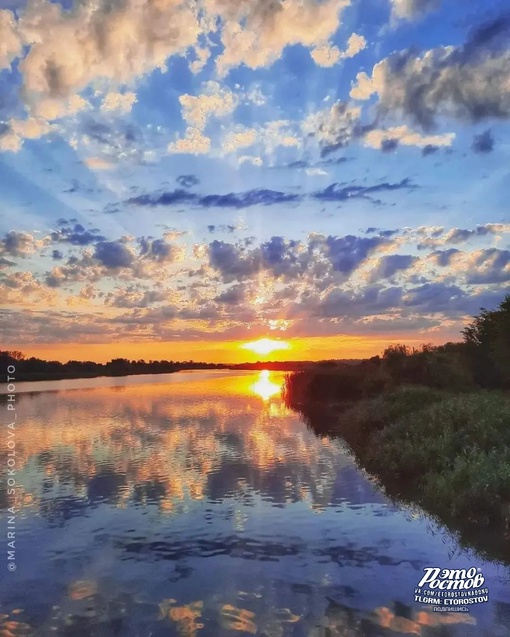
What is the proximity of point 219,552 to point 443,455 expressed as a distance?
1110 cm

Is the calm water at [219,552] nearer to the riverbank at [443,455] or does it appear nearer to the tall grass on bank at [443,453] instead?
the riverbank at [443,455]

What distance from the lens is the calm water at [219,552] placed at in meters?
11.2

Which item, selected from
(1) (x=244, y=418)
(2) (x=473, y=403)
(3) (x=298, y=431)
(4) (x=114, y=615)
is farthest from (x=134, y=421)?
(4) (x=114, y=615)

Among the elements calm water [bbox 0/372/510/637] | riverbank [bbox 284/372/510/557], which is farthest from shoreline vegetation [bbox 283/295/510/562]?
calm water [bbox 0/372/510/637]

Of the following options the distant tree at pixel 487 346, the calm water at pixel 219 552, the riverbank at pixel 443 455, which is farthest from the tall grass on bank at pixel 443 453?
the distant tree at pixel 487 346

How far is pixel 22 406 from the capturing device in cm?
6594

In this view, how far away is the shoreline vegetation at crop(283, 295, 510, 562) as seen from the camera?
55.6ft

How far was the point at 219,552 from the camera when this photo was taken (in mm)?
15367

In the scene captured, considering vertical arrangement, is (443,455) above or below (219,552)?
above

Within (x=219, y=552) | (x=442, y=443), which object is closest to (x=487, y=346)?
(x=442, y=443)

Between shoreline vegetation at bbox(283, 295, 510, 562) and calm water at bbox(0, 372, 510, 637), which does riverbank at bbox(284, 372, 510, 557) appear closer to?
shoreline vegetation at bbox(283, 295, 510, 562)

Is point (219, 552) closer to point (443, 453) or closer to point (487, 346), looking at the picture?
point (443, 453)

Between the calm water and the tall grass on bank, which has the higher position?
the tall grass on bank

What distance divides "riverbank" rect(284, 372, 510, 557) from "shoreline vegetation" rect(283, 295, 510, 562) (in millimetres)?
29
